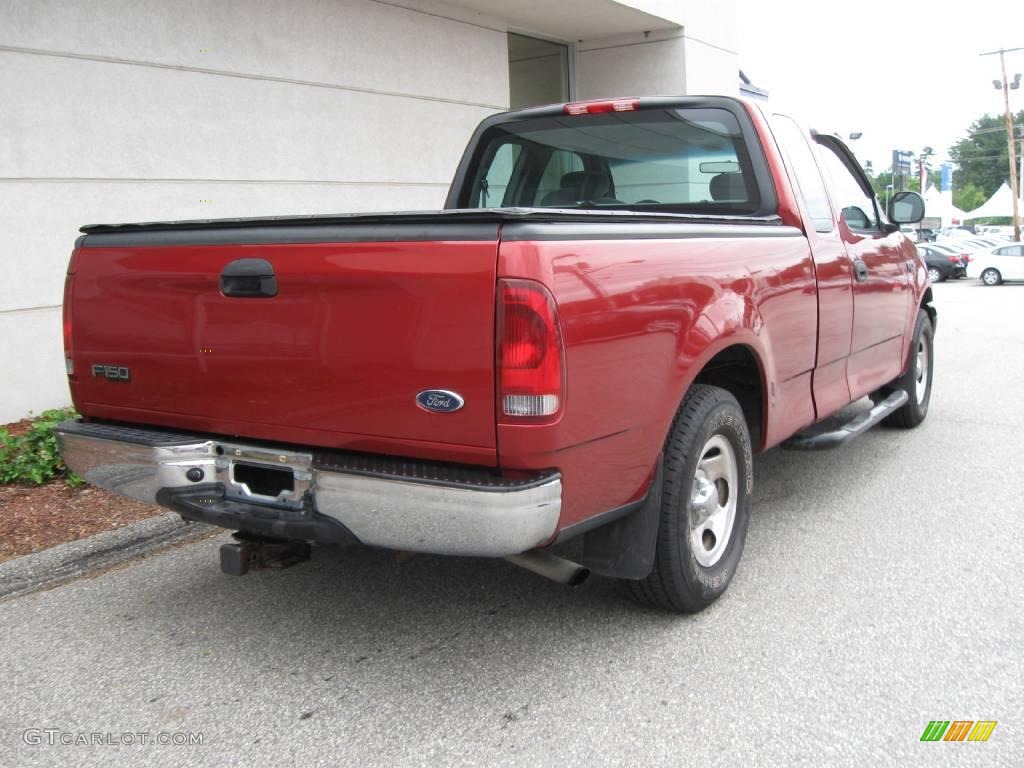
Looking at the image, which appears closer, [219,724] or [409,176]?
[219,724]

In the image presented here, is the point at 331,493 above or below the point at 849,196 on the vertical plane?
below

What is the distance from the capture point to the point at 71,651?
3.57 m


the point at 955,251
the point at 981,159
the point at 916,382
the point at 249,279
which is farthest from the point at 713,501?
the point at 981,159

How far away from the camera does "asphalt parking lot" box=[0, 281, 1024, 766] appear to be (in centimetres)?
284

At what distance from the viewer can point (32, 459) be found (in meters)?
5.55

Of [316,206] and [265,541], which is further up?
[316,206]

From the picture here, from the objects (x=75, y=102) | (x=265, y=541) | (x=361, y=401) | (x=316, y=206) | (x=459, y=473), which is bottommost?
(x=265, y=541)

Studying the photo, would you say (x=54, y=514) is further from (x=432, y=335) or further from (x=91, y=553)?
(x=432, y=335)

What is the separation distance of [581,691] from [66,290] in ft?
7.93

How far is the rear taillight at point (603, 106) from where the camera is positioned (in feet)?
15.7

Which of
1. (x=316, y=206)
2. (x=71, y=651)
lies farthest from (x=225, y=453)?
(x=316, y=206)

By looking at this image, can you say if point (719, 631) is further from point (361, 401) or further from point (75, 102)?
point (75, 102)

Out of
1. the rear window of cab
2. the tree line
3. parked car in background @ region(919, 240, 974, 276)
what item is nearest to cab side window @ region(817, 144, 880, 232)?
the rear window of cab

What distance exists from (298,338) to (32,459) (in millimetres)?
3378
